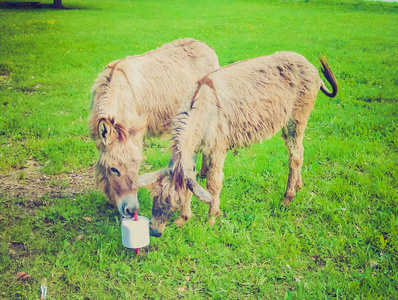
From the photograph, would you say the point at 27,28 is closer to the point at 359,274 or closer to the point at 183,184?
the point at 183,184

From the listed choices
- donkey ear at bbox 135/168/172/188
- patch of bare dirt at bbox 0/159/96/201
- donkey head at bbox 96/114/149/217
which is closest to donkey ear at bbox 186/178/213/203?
donkey ear at bbox 135/168/172/188

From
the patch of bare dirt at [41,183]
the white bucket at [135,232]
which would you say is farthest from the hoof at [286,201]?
the patch of bare dirt at [41,183]

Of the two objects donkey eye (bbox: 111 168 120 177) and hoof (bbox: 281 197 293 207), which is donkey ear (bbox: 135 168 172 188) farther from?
hoof (bbox: 281 197 293 207)

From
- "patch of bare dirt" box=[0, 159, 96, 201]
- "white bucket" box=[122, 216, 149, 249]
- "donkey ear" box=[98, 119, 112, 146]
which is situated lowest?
"patch of bare dirt" box=[0, 159, 96, 201]

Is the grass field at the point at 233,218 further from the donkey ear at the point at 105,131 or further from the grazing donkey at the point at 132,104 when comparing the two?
the donkey ear at the point at 105,131

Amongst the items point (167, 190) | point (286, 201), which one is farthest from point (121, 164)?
point (286, 201)

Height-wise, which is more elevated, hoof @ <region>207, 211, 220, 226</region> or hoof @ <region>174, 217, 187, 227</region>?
hoof @ <region>207, 211, 220, 226</region>

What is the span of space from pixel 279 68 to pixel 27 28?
1650 cm

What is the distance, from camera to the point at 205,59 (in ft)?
18.2

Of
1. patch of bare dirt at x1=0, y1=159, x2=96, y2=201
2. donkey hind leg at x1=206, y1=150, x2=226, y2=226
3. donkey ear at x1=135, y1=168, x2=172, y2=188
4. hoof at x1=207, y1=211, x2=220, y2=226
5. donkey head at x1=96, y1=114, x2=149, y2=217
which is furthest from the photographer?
patch of bare dirt at x1=0, y1=159, x2=96, y2=201

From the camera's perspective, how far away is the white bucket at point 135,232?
10.5 feet

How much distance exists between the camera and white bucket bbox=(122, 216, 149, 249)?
10.5ft

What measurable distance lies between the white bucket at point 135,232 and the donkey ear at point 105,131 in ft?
3.19

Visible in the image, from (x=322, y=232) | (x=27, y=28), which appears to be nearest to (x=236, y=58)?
(x=322, y=232)
